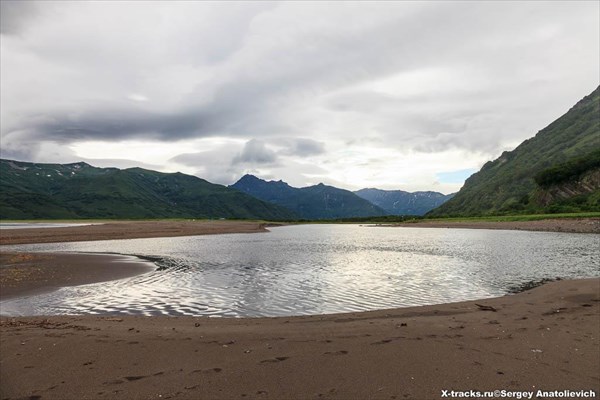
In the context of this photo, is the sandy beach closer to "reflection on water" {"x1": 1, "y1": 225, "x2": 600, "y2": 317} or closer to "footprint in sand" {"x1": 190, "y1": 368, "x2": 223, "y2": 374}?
"footprint in sand" {"x1": 190, "y1": 368, "x2": 223, "y2": 374}

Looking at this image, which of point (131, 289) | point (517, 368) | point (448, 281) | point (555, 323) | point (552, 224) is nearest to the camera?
point (517, 368)

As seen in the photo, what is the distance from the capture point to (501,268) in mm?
33375

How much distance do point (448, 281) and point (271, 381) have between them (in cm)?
2174

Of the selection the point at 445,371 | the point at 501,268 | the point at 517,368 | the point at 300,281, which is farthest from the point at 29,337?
the point at 501,268

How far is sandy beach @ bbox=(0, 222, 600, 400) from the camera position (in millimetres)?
8617

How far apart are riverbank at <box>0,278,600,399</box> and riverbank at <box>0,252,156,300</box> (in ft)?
36.8

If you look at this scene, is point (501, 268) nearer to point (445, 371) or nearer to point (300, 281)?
point (300, 281)

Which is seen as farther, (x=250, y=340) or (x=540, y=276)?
(x=540, y=276)

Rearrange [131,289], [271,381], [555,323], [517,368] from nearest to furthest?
1. [271,381]
2. [517,368]
3. [555,323]
4. [131,289]

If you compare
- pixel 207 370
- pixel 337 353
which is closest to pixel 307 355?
pixel 337 353

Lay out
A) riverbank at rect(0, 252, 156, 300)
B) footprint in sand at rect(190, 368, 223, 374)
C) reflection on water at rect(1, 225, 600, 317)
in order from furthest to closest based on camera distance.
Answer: riverbank at rect(0, 252, 156, 300)
reflection on water at rect(1, 225, 600, 317)
footprint in sand at rect(190, 368, 223, 374)

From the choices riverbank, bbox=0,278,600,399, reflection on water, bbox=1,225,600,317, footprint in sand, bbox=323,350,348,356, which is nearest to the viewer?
riverbank, bbox=0,278,600,399

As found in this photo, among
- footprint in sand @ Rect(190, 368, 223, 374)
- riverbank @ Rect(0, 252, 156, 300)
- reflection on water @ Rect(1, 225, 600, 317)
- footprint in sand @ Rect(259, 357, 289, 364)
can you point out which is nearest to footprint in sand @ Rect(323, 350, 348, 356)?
footprint in sand @ Rect(259, 357, 289, 364)

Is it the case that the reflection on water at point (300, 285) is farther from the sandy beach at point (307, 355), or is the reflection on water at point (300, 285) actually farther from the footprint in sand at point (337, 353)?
the footprint in sand at point (337, 353)
